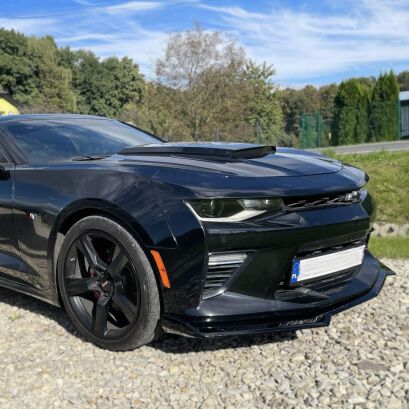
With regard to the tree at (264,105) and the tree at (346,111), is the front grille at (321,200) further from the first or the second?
the tree at (346,111)

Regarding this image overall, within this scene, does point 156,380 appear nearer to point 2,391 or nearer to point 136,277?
point 136,277

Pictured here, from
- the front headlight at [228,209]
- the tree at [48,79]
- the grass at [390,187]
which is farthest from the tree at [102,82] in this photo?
the front headlight at [228,209]

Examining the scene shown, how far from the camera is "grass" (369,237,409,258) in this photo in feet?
15.0

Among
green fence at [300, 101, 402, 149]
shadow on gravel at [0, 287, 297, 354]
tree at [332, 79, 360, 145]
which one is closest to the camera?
shadow on gravel at [0, 287, 297, 354]

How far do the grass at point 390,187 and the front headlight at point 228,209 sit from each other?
15.6 feet

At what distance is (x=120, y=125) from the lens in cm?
420

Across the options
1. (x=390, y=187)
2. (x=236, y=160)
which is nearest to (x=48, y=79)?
(x=390, y=187)

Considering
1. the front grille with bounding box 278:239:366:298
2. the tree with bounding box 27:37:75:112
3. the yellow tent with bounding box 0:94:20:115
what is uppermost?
the tree with bounding box 27:37:75:112

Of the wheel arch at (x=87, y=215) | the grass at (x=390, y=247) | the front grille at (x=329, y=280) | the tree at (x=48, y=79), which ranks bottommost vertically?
the grass at (x=390, y=247)

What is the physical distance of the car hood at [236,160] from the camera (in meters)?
2.50

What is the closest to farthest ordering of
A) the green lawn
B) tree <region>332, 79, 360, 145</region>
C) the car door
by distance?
the car door → the green lawn → tree <region>332, 79, 360, 145</region>

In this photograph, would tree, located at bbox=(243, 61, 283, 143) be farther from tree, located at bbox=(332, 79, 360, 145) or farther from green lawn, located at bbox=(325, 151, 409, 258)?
green lawn, located at bbox=(325, 151, 409, 258)

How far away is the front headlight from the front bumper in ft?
1.18

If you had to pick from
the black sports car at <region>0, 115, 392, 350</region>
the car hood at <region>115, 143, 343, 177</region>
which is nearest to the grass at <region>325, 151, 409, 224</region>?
the black sports car at <region>0, 115, 392, 350</region>
